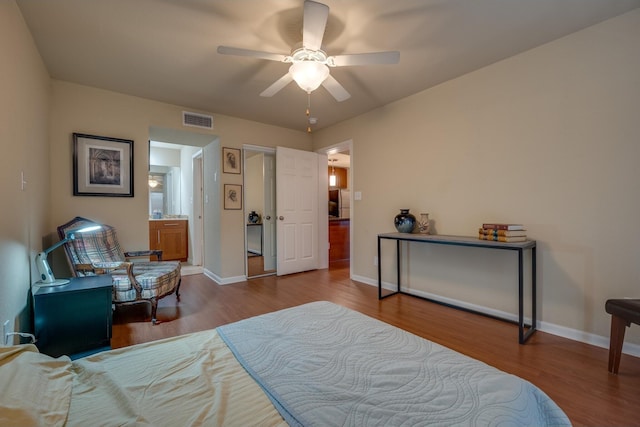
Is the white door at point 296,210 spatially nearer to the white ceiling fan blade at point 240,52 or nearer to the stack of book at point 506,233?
the white ceiling fan blade at point 240,52

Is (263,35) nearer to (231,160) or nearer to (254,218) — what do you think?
(231,160)

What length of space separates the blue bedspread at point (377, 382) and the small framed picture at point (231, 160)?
320cm

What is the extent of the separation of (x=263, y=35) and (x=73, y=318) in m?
2.63

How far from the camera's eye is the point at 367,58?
6.64 feet

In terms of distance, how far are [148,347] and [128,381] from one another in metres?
0.25

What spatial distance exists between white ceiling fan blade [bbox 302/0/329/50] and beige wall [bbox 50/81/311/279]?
8.31 ft

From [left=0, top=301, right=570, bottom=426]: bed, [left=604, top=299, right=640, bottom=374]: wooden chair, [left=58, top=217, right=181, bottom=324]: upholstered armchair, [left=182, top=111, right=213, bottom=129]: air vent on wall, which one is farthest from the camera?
[left=182, top=111, right=213, bottom=129]: air vent on wall

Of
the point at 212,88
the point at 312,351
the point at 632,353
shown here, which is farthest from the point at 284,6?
the point at 632,353

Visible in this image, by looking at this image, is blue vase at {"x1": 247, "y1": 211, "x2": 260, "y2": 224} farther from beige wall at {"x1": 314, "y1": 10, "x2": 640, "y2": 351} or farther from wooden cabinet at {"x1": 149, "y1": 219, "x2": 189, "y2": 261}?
beige wall at {"x1": 314, "y1": 10, "x2": 640, "y2": 351}

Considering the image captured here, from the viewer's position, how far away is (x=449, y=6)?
1929 mm

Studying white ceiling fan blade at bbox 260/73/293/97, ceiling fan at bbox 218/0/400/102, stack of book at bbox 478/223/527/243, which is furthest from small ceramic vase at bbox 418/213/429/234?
white ceiling fan blade at bbox 260/73/293/97

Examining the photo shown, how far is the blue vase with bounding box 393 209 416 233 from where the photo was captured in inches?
130

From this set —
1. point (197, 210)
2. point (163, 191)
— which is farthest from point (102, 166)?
point (163, 191)

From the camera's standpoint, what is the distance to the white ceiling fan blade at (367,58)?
1.98m
